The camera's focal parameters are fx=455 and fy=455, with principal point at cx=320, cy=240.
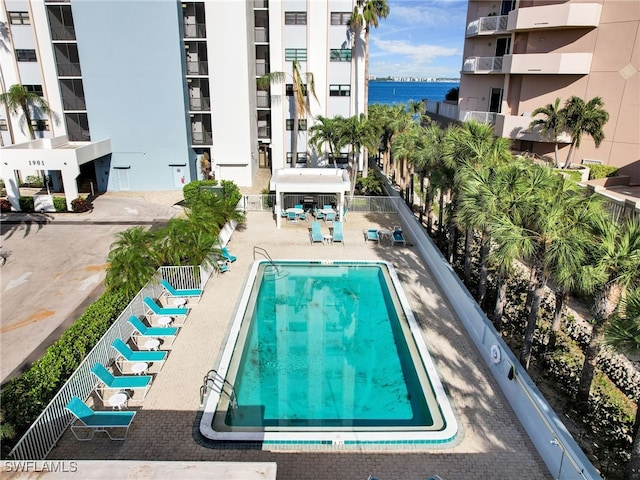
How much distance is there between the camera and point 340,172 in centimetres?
2692

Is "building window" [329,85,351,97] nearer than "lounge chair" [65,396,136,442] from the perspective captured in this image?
No

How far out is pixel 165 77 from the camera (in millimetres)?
31422

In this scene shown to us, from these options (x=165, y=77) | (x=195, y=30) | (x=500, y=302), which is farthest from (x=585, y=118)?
(x=165, y=77)

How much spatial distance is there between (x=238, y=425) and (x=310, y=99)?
27314mm

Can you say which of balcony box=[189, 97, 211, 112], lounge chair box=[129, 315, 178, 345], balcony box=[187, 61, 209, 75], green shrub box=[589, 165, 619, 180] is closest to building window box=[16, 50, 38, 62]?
balcony box=[187, 61, 209, 75]

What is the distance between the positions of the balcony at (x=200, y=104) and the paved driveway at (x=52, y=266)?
22.8 feet

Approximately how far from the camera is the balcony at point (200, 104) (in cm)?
3328

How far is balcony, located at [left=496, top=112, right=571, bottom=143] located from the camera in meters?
29.2

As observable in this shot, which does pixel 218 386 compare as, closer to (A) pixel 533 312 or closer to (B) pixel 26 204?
(A) pixel 533 312

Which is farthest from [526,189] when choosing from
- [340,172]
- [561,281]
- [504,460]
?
[340,172]

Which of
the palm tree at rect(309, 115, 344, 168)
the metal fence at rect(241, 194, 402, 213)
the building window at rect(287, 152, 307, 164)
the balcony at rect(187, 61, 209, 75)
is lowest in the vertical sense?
the metal fence at rect(241, 194, 402, 213)

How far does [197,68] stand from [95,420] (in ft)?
92.5

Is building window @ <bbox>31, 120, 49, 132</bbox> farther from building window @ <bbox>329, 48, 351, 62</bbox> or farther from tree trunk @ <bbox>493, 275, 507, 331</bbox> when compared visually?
tree trunk @ <bbox>493, 275, 507, 331</bbox>

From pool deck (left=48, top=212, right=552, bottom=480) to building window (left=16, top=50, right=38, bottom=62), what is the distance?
26966 mm
